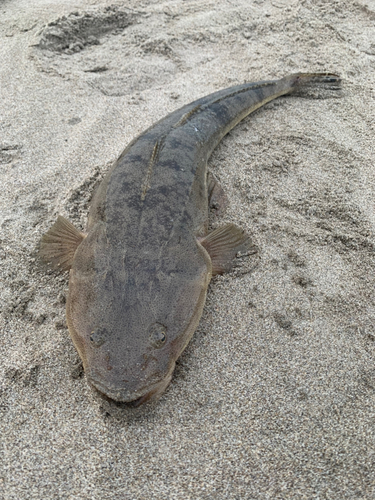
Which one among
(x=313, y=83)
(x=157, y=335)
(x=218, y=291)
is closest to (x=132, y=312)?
(x=157, y=335)

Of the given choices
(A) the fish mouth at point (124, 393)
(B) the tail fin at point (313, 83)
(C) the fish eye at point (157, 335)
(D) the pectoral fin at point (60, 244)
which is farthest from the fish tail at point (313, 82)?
(A) the fish mouth at point (124, 393)

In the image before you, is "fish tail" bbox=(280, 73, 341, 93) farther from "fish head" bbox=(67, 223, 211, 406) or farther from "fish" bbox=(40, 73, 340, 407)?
"fish head" bbox=(67, 223, 211, 406)

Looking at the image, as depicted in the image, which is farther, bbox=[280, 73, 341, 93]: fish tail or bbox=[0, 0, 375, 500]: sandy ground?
bbox=[280, 73, 341, 93]: fish tail

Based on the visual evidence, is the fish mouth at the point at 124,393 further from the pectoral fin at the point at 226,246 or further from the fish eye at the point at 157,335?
the pectoral fin at the point at 226,246

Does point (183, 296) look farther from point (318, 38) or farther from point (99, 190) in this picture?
point (318, 38)

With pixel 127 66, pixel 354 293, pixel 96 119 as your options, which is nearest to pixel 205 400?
pixel 354 293

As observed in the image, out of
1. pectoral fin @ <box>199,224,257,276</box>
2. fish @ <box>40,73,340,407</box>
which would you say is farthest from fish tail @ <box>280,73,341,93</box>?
pectoral fin @ <box>199,224,257,276</box>

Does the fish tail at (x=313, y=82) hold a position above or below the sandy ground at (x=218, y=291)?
above
